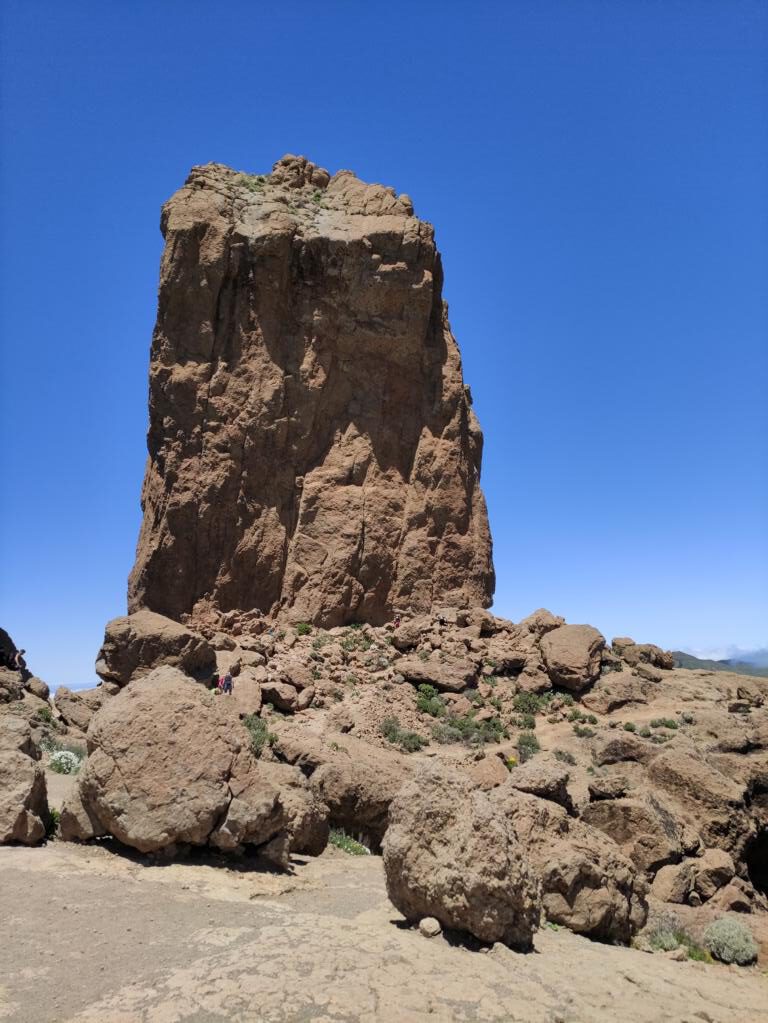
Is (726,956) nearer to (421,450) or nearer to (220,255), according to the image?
(421,450)

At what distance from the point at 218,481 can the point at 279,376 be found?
4.46 meters

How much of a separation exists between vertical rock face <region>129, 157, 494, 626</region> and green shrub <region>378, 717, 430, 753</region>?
5685mm

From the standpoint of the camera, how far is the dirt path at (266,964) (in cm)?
535

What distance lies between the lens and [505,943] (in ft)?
22.4

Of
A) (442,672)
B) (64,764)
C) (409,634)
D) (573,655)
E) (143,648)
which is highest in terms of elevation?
(409,634)

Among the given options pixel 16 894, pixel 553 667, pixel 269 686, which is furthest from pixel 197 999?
pixel 553 667

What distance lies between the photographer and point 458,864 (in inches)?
273

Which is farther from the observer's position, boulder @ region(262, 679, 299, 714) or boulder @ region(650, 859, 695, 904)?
boulder @ region(262, 679, 299, 714)

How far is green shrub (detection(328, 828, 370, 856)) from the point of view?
35.6 ft

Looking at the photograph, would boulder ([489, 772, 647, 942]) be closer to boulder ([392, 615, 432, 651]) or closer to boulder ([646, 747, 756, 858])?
boulder ([646, 747, 756, 858])

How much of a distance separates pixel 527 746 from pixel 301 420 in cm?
1403

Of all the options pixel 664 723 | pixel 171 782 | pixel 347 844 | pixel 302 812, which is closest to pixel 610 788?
pixel 347 844

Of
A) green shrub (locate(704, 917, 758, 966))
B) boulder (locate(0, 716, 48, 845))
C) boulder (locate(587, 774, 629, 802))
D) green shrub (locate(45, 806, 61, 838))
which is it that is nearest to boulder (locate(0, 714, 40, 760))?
boulder (locate(0, 716, 48, 845))

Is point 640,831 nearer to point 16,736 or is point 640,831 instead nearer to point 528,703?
point 16,736
